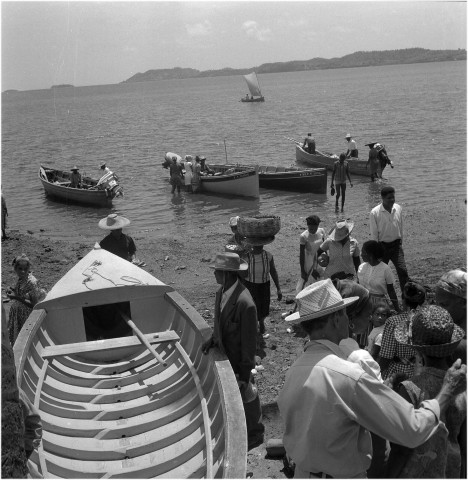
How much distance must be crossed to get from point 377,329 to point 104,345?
11.1 ft

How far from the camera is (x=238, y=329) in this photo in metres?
5.24

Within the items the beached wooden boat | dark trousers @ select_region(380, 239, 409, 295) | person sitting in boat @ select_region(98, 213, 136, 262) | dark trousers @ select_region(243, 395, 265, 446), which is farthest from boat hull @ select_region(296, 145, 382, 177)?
dark trousers @ select_region(243, 395, 265, 446)

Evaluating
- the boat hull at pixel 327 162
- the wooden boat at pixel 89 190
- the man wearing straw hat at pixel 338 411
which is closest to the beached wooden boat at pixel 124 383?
the man wearing straw hat at pixel 338 411

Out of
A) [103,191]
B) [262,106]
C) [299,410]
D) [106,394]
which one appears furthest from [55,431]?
[262,106]

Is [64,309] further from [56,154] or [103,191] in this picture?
[56,154]

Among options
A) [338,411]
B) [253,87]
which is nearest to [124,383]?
[338,411]

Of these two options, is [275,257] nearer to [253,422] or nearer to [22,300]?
[22,300]

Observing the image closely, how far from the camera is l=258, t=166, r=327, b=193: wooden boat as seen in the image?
21.3 m

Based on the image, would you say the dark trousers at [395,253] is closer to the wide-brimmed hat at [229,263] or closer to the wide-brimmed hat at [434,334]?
the wide-brimmed hat at [229,263]

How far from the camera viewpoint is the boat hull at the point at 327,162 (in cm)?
2384

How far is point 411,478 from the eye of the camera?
9.34 ft

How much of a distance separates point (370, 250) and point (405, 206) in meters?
14.6

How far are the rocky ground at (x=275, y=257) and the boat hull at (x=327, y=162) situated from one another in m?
4.75

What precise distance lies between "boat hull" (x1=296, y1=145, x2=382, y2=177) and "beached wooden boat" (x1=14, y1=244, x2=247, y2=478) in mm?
17269
